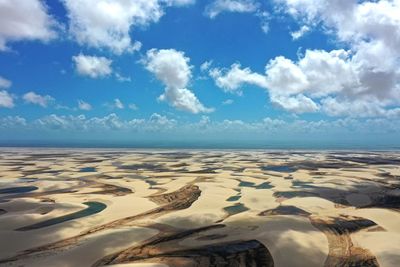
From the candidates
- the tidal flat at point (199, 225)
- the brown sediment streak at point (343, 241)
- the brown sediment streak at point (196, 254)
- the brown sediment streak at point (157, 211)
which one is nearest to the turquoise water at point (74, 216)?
the tidal flat at point (199, 225)

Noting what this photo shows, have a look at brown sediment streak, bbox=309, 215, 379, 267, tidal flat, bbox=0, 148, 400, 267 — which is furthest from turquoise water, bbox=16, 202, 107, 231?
brown sediment streak, bbox=309, 215, 379, 267

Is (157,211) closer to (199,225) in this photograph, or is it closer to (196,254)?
(199,225)

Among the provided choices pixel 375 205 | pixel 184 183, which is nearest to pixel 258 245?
pixel 375 205

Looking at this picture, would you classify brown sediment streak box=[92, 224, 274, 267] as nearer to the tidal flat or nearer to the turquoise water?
the tidal flat

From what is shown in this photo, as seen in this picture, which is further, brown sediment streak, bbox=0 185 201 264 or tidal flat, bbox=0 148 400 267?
brown sediment streak, bbox=0 185 201 264

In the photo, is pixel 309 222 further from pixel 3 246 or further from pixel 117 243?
pixel 3 246

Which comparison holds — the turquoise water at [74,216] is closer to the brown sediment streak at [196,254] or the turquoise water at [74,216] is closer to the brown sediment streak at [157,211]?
the brown sediment streak at [157,211]

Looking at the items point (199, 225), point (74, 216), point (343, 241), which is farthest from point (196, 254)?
point (74, 216)

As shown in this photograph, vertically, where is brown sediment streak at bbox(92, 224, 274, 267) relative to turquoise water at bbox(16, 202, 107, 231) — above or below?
below

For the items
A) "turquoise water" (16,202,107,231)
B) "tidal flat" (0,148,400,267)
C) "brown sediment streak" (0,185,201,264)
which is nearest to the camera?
"tidal flat" (0,148,400,267)
